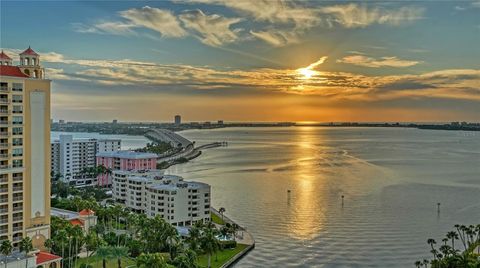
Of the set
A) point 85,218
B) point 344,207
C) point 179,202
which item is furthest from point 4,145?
point 344,207

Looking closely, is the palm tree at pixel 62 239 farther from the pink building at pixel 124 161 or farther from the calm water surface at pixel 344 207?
the pink building at pixel 124 161

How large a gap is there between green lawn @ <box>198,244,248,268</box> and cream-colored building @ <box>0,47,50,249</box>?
501 centimetres

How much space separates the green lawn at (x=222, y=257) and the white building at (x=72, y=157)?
20.4 m

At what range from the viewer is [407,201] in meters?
26.2

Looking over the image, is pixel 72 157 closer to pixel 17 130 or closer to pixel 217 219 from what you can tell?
pixel 217 219

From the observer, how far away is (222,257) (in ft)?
52.1

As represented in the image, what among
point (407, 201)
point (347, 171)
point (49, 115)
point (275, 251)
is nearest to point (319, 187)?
point (407, 201)

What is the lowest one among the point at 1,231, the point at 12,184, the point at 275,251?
the point at 275,251

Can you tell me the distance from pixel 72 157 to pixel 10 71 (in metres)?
24.1

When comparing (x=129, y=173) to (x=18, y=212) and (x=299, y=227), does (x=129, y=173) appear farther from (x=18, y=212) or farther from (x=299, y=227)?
(x=18, y=212)

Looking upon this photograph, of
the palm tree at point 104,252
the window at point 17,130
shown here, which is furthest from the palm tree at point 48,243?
the window at point 17,130

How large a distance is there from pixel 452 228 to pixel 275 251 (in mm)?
8986

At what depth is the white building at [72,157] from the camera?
35.1 m

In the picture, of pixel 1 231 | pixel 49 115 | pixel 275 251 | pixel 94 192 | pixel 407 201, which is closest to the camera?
pixel 1 231
